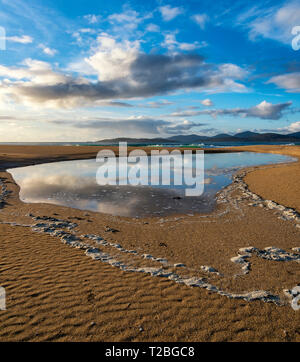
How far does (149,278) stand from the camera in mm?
6203

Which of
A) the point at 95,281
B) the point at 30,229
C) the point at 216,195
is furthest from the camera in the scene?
the point at 216,195

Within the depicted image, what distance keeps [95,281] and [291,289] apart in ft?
18.9

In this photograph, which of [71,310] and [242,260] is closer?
[71,310]

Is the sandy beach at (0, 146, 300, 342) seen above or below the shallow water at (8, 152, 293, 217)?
below

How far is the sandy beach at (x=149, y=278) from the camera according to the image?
4.45 meters

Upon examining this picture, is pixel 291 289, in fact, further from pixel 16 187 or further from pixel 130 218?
pixel 16 187

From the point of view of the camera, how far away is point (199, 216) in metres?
12.1

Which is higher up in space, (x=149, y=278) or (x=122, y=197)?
(x=122, y=197)

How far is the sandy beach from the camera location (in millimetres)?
4445

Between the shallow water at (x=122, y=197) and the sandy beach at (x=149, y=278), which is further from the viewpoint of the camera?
the shallow water at (x=122, y=197)

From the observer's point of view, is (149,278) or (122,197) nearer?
(149,278)

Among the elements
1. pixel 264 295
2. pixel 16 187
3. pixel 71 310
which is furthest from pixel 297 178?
pixel 16 187

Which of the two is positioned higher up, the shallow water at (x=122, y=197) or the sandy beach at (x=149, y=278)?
the shallow water at (x=122, y=197)
